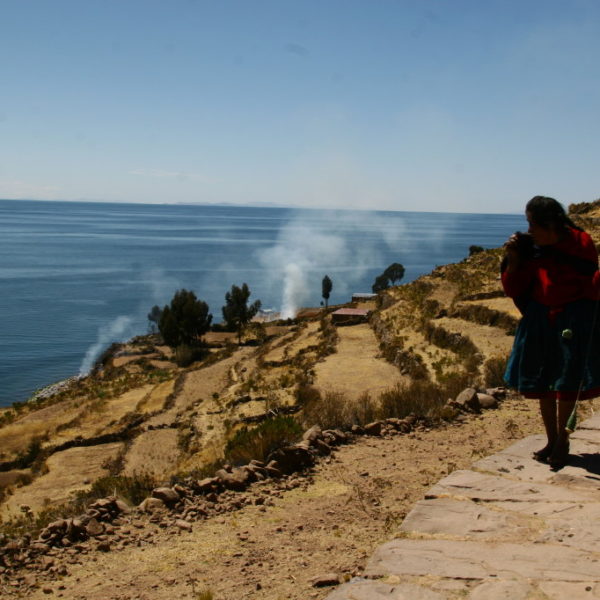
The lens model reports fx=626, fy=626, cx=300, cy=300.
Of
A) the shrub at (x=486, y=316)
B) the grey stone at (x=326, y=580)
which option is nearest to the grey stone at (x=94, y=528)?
the grey stone at (x=326, y=580)

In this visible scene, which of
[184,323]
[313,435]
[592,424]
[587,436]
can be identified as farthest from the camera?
[184,323]

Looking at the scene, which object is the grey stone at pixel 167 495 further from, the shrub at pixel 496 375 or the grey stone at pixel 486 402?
the shrub at pixel 496 375

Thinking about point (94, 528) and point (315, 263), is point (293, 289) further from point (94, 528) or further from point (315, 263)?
point (94, 528)

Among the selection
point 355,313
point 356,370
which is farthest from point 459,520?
point 355,313

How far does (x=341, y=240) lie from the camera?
185 metres

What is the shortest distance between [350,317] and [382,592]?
32314 mm

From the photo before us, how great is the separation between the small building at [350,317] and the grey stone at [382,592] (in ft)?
103

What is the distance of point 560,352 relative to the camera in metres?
4.37

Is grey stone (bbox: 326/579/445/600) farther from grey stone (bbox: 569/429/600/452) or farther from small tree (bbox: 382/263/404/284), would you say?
small tree (bbox: 382/263/404/284)

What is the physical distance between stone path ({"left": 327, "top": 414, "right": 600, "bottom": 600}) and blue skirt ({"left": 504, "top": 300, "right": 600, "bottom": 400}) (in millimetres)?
543

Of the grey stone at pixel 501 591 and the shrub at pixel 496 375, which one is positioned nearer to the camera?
the grey stone at pixel 501 591

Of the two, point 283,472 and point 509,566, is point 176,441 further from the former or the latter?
point 509,566

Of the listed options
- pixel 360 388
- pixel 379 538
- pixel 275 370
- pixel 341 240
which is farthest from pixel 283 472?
pixel 341 240

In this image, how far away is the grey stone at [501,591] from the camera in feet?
9.02
